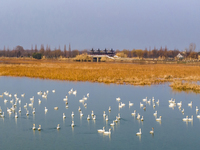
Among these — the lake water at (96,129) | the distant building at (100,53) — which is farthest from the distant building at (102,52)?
the lake water at (96,129)

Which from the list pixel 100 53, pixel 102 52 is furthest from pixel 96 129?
pixel 102 52

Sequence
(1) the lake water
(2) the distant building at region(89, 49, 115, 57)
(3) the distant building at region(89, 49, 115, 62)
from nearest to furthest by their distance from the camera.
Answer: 1. (1) the lake water
2. (3) the distant building at region(89, 49, 115, 62)
3. (2) the distant building at region(89, 49, 115, 57)

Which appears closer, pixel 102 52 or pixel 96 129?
pixel 96 129

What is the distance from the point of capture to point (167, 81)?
1750 inches

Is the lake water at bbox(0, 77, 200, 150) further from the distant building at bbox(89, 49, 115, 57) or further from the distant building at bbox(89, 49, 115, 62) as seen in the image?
the distant building at bbox(89, 49, 115, 57)

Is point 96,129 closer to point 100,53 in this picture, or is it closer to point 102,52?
point 100,53

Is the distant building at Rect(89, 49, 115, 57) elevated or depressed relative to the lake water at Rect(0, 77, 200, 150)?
elevated

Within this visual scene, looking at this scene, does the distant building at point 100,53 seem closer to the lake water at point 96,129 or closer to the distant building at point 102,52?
the distant building at point 102,52

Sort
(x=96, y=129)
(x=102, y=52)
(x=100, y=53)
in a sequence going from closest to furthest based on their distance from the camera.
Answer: (x=96, y=129)
(x=100, y=53)
(x=102, y=52)

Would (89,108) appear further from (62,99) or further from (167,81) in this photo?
(167,81)

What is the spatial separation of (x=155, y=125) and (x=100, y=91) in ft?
46.7

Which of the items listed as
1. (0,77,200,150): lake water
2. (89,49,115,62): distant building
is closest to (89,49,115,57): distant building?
(89,49,115,62): distant building

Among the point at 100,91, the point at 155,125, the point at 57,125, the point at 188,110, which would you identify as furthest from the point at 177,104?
the point at 57,125

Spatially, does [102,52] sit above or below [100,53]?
above
